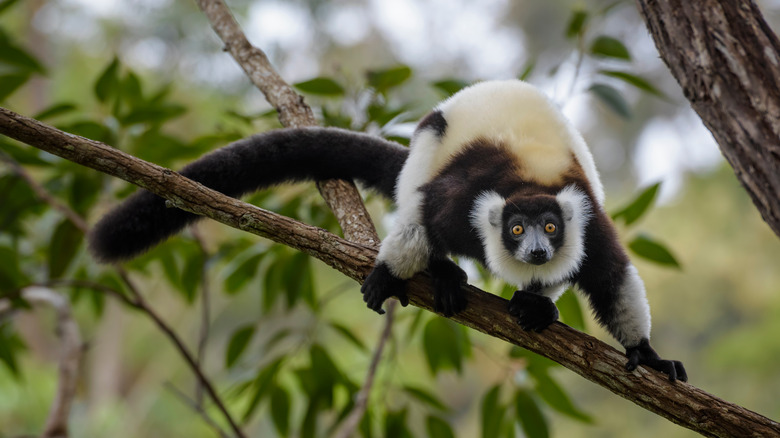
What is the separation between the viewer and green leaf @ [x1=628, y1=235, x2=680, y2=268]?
3.21m

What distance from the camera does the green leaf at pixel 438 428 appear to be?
12.1 ft

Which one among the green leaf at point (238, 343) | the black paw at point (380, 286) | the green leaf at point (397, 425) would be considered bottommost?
the green leaf at point (397, 425)

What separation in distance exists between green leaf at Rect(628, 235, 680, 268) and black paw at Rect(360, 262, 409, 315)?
1212 millimetres

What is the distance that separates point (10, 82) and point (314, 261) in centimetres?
641

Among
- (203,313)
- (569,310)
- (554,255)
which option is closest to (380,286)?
(554,255)

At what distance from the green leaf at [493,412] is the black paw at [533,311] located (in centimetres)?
111

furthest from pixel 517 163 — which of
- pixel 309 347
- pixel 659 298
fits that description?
pixel 659 298

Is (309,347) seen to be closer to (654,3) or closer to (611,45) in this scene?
(611,45)

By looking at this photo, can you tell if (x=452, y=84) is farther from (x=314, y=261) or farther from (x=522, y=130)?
(x=314, y=261)

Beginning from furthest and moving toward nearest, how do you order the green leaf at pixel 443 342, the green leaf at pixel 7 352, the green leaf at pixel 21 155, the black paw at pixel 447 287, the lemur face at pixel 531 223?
the green leaf at pixel 7 352 < the green leaf at pixel 443 342 < the green leaf at pixel 21 155 < the lemur face at pixel 531 223 < the black paw at pixel 447 287

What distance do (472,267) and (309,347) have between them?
3.12 ft

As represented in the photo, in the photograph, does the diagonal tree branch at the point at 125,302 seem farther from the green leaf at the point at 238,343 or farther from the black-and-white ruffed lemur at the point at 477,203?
the black-and-white ruffed lemur at the point at 477,203

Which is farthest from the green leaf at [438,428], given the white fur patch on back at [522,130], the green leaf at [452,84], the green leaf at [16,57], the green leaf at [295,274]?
the green leaf at [16,57]

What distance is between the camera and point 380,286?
2.68 meters
